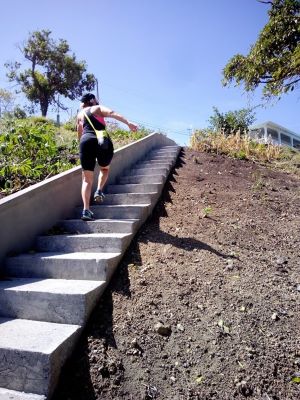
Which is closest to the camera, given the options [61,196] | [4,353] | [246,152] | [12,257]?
[4,353]

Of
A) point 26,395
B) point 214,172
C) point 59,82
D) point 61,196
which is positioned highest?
point 59,82

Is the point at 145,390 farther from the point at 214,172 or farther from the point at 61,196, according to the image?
the point at 214,172

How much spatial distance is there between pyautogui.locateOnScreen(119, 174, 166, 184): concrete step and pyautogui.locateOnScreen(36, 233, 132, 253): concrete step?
218 centimetres

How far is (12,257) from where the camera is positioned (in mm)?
3502

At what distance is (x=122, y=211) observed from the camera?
4.31 m

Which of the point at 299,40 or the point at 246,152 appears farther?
the point at 246,152

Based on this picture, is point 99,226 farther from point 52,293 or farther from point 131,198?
point 52,293

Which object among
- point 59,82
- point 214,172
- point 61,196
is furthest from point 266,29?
point 59,82

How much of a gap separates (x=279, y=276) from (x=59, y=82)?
2832cm

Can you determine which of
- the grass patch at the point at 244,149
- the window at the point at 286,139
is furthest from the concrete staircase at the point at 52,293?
the window at the point at 286,139

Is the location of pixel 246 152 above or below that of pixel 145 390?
above

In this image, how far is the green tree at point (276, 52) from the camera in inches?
311

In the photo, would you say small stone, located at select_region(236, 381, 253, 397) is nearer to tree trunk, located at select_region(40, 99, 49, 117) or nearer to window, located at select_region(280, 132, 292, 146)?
tree trunk, located at select_region(40, 99, 49, 117)

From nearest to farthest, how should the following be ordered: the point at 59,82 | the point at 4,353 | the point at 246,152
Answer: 1. the point at 4,353
2. the point at 246,152
3. the point at 59,82
